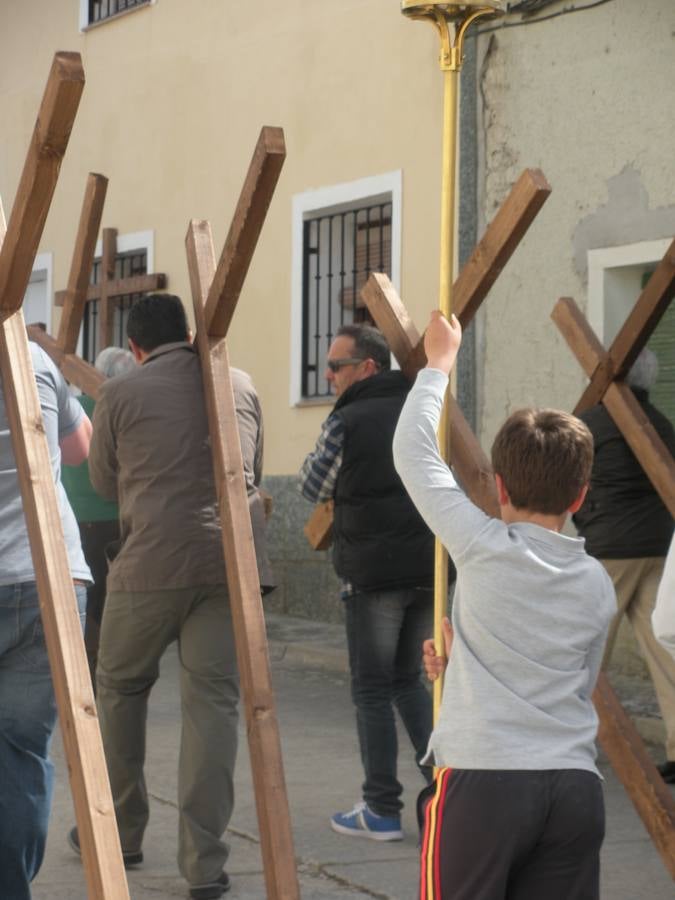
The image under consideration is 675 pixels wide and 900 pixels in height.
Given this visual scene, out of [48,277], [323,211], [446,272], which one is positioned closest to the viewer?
[446,272]

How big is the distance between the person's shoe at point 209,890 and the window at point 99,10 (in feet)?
35.6

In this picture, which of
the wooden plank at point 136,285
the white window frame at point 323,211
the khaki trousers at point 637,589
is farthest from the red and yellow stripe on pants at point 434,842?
the wooden plank at point 136,285

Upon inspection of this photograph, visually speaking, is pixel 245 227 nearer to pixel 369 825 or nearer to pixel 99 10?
pixel 369 825

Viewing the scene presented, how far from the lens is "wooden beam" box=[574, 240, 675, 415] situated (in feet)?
19.9

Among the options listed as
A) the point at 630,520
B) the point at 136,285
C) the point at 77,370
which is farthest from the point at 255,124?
the point at 630,520

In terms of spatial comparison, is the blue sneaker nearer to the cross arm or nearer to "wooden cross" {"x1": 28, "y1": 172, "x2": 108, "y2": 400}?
the cross arm

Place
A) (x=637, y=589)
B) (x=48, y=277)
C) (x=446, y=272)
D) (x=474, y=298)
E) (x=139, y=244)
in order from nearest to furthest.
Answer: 1. (x=446, y=272)
2. (x=474, y=298)
3. (x=637, y=589)
4. (x=139, y=244)
5. (x=48, y=277)

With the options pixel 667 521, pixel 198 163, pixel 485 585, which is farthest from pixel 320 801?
pixel 198 163

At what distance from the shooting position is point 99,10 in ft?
50.1

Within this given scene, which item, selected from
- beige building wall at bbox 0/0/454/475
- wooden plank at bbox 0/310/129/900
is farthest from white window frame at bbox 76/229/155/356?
wooden plank at bbox 0/310/129/900

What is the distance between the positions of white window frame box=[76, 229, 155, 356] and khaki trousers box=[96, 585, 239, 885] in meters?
8.69

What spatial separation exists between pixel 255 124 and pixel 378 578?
7544 millimetres

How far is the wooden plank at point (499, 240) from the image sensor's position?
177 inches

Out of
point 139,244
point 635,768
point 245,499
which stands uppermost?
point 139,244
